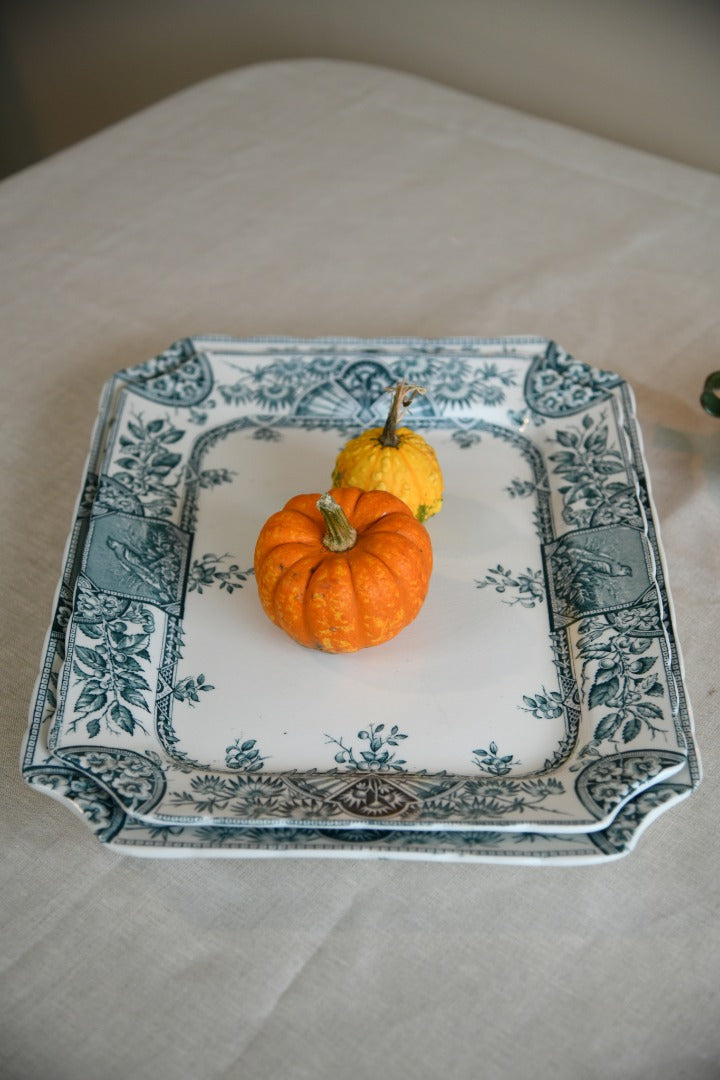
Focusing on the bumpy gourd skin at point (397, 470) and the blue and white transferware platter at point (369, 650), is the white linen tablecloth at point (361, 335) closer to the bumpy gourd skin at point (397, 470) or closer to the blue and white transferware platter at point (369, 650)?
the blue and white transferware platter at point (369, 650)

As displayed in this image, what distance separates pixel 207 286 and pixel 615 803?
47.3 inches

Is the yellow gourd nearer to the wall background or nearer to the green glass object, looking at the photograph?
the green glass object

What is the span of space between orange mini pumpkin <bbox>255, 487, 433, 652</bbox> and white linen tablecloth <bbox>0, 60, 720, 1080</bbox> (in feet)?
0.87

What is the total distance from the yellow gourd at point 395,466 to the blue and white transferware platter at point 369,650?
0.24ft

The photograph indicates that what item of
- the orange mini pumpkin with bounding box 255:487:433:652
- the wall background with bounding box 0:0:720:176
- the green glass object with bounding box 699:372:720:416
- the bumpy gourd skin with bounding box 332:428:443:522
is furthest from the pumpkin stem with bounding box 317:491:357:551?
the wall background with bounding box 0:0:720:176

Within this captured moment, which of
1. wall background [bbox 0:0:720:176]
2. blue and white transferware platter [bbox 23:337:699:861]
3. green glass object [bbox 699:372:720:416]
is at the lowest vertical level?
blue and white transferware platter [bbox 23:337:699:861]

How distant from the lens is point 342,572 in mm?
1127

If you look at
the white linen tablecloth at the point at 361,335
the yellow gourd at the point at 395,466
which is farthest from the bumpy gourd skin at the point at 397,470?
the white linen tablecloth at the point at 361,335

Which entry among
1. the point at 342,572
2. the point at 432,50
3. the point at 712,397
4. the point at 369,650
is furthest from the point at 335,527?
the point at 432,50

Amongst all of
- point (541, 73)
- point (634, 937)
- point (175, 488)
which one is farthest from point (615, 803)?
point (541, 73)

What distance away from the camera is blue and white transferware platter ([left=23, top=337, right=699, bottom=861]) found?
1.00 meters

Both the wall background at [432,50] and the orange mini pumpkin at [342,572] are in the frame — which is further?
the wall background at [432,50]

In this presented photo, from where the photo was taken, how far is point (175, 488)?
1413 mm

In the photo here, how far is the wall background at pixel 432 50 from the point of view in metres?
2.41
